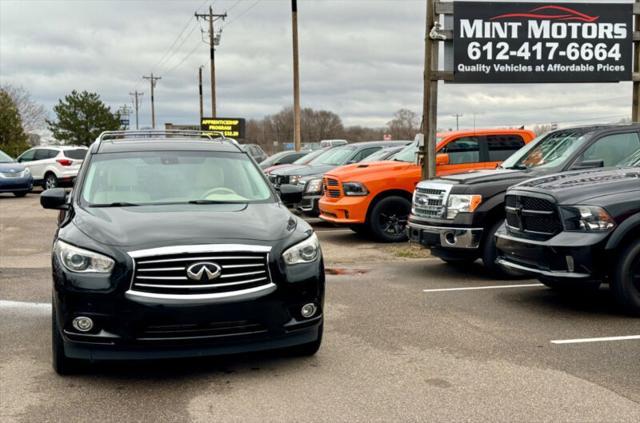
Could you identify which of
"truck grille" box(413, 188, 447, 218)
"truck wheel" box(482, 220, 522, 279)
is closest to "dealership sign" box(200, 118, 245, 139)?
"truck grille" box(413, 188, 447, 218)

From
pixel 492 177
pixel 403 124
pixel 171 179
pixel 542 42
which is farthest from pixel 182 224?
pixel 403 124

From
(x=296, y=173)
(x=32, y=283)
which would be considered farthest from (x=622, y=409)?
(x=296, y=173)

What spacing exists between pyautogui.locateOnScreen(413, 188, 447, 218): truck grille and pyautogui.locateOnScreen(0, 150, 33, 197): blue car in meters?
19.1

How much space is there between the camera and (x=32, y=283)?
29.2ft

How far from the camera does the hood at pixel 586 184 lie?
6.66 m

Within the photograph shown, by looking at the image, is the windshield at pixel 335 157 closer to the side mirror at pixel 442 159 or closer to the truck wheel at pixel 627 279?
the side mirror at pixel 442 159

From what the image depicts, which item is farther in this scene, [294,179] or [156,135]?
[294,179]

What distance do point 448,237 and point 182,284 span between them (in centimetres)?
493

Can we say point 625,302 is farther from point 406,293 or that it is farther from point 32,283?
point 32,283

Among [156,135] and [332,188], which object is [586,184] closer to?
[156,135]

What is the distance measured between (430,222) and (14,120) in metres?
41.4

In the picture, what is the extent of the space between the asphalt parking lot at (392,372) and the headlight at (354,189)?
4.60 meters

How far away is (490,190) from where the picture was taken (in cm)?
877

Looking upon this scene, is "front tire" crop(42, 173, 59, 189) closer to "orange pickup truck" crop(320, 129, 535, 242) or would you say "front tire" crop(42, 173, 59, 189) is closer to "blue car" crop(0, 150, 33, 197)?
"blue car" crop(0, 150, 33, 197)
